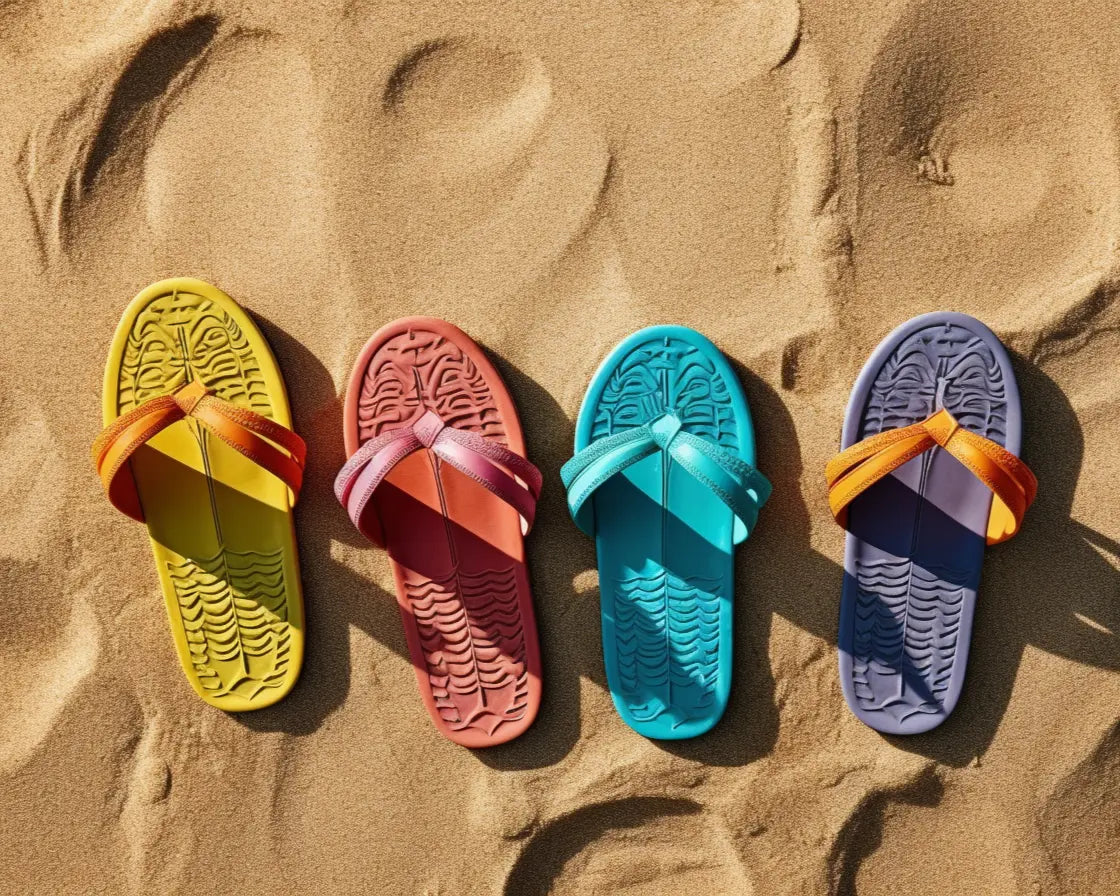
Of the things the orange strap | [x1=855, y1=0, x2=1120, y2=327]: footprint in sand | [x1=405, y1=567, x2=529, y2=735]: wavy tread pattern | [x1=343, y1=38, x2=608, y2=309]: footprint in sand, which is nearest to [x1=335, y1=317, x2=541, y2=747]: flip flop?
[x1=405, y1=567, x2=529, y2=735]: wavy tread pattern

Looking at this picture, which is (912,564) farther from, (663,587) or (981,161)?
(981,161)

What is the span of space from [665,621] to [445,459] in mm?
378

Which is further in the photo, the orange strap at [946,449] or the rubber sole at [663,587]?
the rubber sole at [663,587]

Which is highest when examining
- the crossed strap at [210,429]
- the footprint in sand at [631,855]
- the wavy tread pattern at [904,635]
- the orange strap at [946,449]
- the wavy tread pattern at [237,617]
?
the crossed strap at [210,429]

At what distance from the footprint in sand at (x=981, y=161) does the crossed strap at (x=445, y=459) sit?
1.74ft

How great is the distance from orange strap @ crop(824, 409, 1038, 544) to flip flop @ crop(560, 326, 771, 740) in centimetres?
13

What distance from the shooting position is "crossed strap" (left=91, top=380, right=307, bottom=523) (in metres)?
1.28

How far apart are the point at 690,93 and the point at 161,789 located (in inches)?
47.5

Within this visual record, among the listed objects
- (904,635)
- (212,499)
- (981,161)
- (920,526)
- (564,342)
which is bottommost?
(904,635)

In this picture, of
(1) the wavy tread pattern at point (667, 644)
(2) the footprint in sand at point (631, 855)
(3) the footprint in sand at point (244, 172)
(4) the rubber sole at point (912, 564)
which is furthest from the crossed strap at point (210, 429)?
(4) the rubber sole at point (912, 564)

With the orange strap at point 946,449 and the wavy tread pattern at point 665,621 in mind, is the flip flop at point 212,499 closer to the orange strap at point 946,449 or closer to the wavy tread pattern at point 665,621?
the wavy tread pattern at point 665,621

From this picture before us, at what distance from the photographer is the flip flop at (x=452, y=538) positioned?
1373 mm

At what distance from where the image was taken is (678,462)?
1.33 m

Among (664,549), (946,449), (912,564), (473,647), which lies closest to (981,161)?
(946,449)
